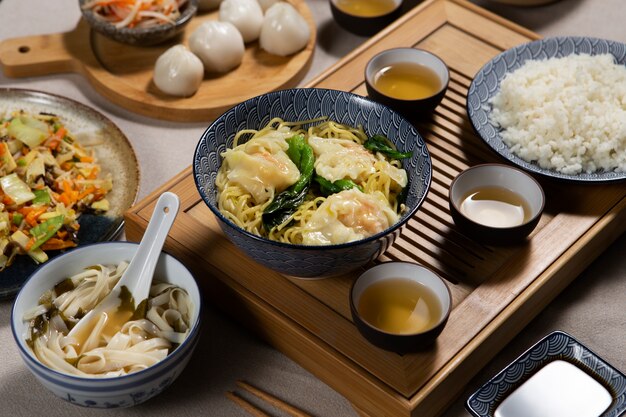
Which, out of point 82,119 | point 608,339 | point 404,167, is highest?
point 404,167

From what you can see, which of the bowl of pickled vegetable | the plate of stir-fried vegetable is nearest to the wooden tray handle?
the bowl of pickled vegetable

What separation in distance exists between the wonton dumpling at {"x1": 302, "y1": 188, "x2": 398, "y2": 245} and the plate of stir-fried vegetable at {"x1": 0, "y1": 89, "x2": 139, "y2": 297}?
77 cm

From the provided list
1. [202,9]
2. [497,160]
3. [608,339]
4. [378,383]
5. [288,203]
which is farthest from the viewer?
[202,9]

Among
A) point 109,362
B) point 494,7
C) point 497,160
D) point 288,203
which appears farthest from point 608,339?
point 494,7

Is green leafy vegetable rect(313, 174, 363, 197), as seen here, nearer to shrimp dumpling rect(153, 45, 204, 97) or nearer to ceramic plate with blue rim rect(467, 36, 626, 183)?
ceramic plate with blue rim rect(467, 36, 626, 183)

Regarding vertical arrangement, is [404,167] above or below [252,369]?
above

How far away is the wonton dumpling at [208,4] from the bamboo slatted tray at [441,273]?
1153 mm

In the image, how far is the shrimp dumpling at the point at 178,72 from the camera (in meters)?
2.92

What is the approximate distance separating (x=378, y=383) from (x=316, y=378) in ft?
0.93

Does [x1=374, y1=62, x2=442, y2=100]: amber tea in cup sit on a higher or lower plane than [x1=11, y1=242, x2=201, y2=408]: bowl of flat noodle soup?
higher

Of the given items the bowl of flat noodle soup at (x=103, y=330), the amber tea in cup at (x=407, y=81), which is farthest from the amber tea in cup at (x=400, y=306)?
the amber tea in cup at (x=407, y=81)

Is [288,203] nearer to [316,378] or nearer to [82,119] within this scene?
[316,378]

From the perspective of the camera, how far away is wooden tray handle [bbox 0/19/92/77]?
3145 mm

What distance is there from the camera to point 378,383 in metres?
1.93
